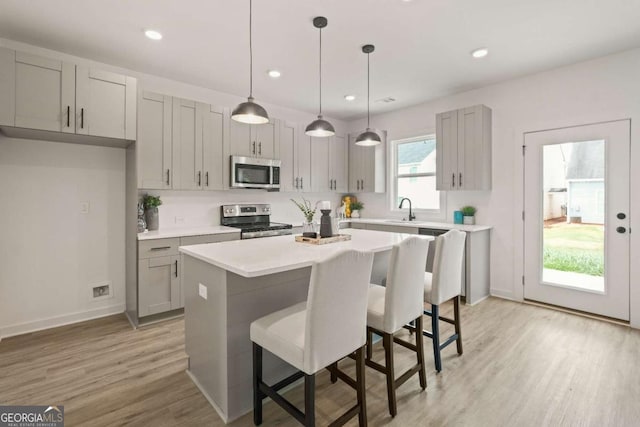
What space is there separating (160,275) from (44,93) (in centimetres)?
196

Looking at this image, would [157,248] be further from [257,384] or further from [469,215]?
[469,215]

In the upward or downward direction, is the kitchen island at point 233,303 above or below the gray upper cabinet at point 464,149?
below

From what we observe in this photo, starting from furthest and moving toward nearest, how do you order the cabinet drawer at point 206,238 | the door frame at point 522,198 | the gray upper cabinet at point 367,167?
the gray upper cabinet at point 367,167 < the cabinet drawer at point 206,238 < the door frame at point 522,198

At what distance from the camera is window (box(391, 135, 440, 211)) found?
16.1 feet

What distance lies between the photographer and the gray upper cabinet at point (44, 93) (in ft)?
8.69

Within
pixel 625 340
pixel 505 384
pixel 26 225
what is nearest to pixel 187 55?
pixel 26 225

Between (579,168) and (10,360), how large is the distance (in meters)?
5.82

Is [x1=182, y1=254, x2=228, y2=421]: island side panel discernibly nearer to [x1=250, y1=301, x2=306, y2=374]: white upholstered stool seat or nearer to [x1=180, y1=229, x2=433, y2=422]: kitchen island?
[x1=180, y1=229, x2=433, y2=422]: kitchen island

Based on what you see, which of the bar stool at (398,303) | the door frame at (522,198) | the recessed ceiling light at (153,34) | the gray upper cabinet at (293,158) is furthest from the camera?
the gray upper cabinet at (293,158)

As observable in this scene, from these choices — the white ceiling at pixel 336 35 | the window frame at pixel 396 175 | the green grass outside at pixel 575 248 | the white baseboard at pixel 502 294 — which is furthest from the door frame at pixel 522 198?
the window frame at pixel 396 175

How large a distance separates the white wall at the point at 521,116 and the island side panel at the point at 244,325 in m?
3.34

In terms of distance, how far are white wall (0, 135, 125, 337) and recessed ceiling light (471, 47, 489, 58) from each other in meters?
4.07

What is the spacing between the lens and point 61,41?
295 cm

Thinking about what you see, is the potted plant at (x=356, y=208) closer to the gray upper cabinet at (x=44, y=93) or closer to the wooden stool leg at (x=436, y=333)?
the wooden stool leg at (x=436, y=333)
